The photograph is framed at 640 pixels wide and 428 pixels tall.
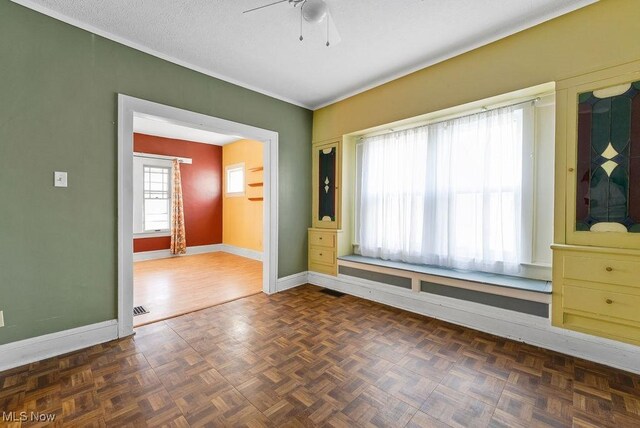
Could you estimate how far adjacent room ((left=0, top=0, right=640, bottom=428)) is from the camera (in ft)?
5.60

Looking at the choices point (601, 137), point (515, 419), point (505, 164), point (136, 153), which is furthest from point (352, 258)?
point (136, 153)

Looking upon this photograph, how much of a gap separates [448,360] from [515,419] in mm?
584

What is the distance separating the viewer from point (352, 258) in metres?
3.69

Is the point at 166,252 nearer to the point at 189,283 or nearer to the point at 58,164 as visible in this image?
the point at 189,283

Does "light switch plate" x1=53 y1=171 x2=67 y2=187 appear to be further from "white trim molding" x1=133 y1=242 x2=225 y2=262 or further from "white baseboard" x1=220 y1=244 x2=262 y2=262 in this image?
"white trim molding" x1=133 y1=242 x2=225 y2=262

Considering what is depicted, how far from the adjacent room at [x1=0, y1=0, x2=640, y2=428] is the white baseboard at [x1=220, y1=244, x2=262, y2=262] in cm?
238

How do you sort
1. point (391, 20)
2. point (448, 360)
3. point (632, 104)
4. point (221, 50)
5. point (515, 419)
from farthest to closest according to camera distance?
1. point (221, 50)
2. point (391, 20)
3. point (448, 360)
4. point (632, 104)
5. point (515, 419)

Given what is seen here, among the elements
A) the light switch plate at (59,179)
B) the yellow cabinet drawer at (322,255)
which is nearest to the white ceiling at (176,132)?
the yellow cabinet drawer at (322,255)

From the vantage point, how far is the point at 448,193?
9.85ft

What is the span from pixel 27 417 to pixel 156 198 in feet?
17.5

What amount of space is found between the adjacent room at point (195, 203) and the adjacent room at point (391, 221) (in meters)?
2.06

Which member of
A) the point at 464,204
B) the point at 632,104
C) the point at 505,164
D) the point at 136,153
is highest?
the point at 136,153

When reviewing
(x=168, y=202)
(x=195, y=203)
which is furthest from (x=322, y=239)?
(x=168, y=202)

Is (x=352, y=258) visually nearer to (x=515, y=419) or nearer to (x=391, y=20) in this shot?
(x=515, y=419)
